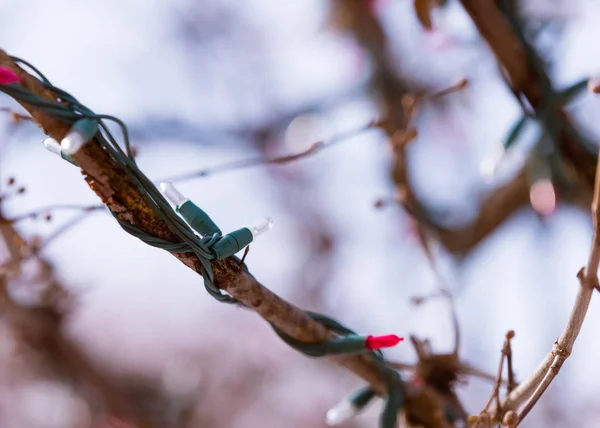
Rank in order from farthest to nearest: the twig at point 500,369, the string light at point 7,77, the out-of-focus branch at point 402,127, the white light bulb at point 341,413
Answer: the out-of-focus branch at point 402,127, the white light bulb at point 341,413, the twig at point 500,369, the string light at point 7,77

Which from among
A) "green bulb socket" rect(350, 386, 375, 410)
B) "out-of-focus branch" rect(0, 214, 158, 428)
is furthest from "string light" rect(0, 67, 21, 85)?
"out-of-focus branch" rect(0, 214, 158, 428)

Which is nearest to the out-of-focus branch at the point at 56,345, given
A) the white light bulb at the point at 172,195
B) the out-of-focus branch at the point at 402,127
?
the white light bulb at the point at 172,195

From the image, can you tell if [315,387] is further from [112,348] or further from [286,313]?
[286,313]

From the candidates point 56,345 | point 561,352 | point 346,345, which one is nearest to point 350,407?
point 346,345

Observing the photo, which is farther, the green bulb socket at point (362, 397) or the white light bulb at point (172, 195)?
the green bulb socket at point (362, 397)

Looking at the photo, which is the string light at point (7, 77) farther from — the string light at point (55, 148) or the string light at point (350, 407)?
the string light at point (350, 407)

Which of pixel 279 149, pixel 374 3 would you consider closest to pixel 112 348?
pixel 279 149

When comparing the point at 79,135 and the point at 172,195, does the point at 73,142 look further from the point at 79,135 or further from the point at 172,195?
the point at 172,195
